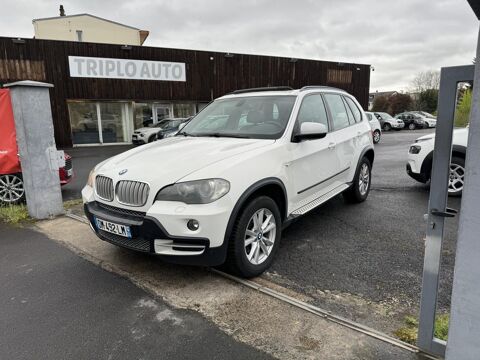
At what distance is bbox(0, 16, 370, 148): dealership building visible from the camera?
60.0 feet

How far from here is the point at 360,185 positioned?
590 cm

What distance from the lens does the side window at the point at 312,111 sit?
4.27 metres

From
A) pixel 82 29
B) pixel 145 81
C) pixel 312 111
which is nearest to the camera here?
pixel 312 111

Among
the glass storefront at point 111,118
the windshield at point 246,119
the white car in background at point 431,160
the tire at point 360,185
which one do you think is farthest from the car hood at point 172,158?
the glass storefront at point 111,118

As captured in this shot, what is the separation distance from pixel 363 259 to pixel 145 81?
61.9 feet

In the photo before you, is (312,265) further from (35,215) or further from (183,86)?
(183,86)

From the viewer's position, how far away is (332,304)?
3035mm

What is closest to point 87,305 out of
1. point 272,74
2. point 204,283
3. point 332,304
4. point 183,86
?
point 204,283

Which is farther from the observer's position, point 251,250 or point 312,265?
point 312,265

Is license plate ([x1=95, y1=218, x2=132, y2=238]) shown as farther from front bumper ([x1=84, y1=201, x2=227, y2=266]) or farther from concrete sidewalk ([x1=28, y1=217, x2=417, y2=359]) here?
concrete sidewalk ([x1=28, y1=217, x2=417, y2=359])

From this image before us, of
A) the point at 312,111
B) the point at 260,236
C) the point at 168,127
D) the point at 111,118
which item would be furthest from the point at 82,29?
the point at 260,236

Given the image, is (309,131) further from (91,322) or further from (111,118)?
(111,118)

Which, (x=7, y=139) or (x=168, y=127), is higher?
(x=7, y=139)

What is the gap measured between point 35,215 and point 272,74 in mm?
20336
